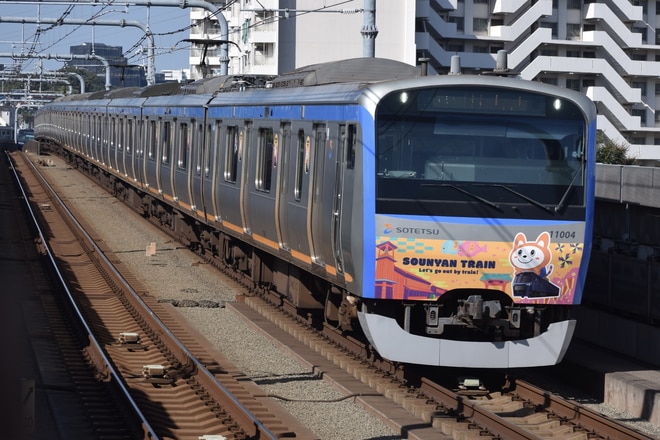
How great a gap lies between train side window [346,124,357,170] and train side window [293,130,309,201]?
1.77 metres

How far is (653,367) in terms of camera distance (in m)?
11.7

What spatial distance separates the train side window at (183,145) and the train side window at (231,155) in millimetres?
3415

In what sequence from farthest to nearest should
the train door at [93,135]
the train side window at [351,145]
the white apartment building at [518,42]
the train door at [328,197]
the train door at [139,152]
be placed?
1. the white apartment building at [518,42]
2. the train door at [93,135]
3. the train door at [139,152]
4. the train door at [328,197]
5. the train side window at [351,145]

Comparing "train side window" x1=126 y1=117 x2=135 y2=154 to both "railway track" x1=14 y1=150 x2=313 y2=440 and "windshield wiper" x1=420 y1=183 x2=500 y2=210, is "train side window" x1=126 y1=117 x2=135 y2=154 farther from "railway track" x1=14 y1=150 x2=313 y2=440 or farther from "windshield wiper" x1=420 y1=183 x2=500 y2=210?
"windshield wiper" x1=420 y1=183 x2=500 y2=210

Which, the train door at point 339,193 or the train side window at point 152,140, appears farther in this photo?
the train side window at point 152,140

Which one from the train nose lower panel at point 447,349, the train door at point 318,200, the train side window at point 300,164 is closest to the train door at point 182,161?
the train side window at point 300,164

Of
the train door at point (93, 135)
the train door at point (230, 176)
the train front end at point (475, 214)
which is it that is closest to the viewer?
the train front end at point (475, 214)

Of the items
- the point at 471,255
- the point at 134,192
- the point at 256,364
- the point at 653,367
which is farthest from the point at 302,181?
the point at 134,192

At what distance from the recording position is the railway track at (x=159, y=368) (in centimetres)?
933

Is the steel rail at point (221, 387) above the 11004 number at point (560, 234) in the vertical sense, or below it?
below

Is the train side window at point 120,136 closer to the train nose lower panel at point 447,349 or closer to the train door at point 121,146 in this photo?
the train door at point 121,146

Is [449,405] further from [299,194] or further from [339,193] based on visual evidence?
[299,194]

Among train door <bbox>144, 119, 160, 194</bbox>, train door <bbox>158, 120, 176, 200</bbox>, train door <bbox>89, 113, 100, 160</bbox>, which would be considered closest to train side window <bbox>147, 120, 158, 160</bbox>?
train door <bbox>144, 119, 160, 194</bbox>

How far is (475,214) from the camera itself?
9.98m
